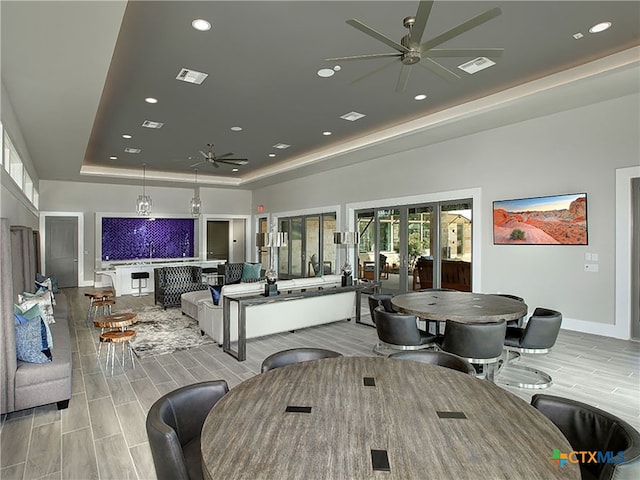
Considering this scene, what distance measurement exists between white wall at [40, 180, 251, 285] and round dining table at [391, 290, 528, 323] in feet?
33.2

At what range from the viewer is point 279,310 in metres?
5.48

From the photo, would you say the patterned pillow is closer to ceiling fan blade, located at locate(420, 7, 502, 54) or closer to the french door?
ceiling fan blade, located at locate(420, 7, 502, 54)

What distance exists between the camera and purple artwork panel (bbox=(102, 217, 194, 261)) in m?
11.8

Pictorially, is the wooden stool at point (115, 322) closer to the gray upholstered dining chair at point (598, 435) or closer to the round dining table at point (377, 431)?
the round dining table at point (377, 431)

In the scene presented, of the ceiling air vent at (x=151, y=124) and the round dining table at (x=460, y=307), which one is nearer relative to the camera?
the round dining table at (x=460, y=307)

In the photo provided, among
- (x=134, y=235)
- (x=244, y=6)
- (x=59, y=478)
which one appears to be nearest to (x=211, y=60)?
(x=244, y=6)

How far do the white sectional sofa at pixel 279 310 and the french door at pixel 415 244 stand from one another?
213 centimetres

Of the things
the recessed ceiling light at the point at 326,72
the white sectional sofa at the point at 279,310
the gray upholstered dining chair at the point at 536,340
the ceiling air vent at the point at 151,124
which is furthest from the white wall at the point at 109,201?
the gray upholstered dining chair at the point at 536,340

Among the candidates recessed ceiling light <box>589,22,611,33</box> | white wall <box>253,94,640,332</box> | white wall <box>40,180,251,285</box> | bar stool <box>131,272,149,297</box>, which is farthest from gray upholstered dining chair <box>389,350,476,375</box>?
white wall <box>40,180,251,285</box>

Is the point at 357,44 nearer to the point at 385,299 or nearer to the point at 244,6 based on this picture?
the point at 244,6

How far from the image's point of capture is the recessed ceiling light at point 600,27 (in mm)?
3693

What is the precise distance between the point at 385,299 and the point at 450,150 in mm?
3922

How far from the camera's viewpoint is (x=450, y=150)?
716cm

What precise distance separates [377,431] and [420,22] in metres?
2.79
